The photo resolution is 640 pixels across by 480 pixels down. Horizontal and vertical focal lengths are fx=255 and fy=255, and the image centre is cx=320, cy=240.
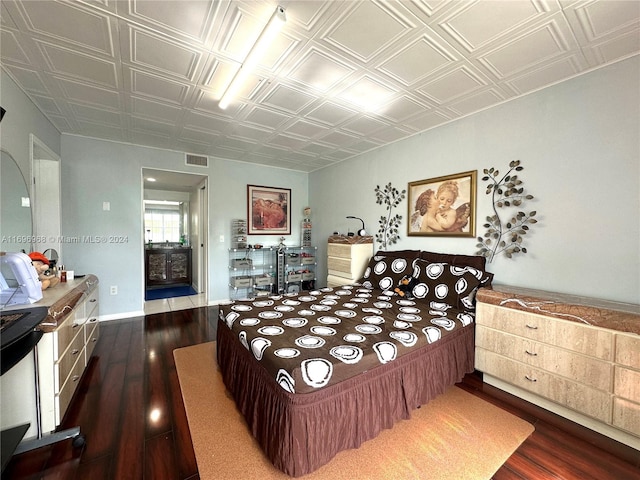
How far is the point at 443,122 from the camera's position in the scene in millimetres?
3037

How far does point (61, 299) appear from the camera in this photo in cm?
183

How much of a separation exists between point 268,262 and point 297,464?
404cm

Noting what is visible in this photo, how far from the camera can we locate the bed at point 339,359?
1.36 metres

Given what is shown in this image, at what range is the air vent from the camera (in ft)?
14.1

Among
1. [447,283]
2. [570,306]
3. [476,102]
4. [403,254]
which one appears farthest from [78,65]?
[570,306]

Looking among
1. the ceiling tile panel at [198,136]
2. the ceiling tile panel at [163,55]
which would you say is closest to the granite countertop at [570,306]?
the ceiling tile panel at [163,55]

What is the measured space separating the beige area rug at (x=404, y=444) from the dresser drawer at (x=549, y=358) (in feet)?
1.41

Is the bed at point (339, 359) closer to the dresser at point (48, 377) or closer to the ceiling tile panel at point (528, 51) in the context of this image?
the dresser at point (48, 377)

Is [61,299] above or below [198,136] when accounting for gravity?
below

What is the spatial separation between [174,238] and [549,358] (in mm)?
7910

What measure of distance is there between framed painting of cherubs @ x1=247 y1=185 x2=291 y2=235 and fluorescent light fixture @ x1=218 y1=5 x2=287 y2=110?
2.52 m

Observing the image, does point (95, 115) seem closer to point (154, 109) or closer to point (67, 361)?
point (154, 109)

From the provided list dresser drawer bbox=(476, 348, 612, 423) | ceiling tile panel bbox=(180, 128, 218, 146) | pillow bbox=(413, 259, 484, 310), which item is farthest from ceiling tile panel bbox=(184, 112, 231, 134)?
dresser drawer bbox=(476, 348, 612, 423)

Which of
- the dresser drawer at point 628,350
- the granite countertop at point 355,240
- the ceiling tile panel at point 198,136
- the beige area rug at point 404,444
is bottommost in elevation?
the beige area rug at point 404,444
